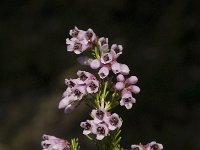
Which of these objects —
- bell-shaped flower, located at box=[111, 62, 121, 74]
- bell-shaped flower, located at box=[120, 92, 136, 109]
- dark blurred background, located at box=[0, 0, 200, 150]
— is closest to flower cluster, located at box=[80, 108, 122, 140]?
bell-shaped flower, located at box=[120, 92, 136, 109]

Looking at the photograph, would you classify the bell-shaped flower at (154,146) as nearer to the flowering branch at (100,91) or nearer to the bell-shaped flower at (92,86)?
the flowering branch at (100,91)

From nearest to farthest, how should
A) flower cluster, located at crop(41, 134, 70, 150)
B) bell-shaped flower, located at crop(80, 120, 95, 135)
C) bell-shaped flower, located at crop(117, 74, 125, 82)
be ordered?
bell-shaped flower, located at crop(80, 120, 95, 135)
bell-shaped flower, located at crop(117, 74, 125, 82)
flower cluster, located at crop(41, 134, 70, 150)

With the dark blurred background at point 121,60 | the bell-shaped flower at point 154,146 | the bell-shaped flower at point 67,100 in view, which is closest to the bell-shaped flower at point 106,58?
the bell-shaped flower at point 67,100

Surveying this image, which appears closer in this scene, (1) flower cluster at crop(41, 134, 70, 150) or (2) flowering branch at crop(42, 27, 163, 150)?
(2) flowering branch at crop(42, 27, 163, 150)

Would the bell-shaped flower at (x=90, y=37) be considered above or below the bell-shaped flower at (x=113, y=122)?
above

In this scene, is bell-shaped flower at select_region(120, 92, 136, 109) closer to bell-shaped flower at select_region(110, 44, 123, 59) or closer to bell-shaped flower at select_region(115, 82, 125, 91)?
bell-shaped flower at select_region(115, 82, 125, 91)
